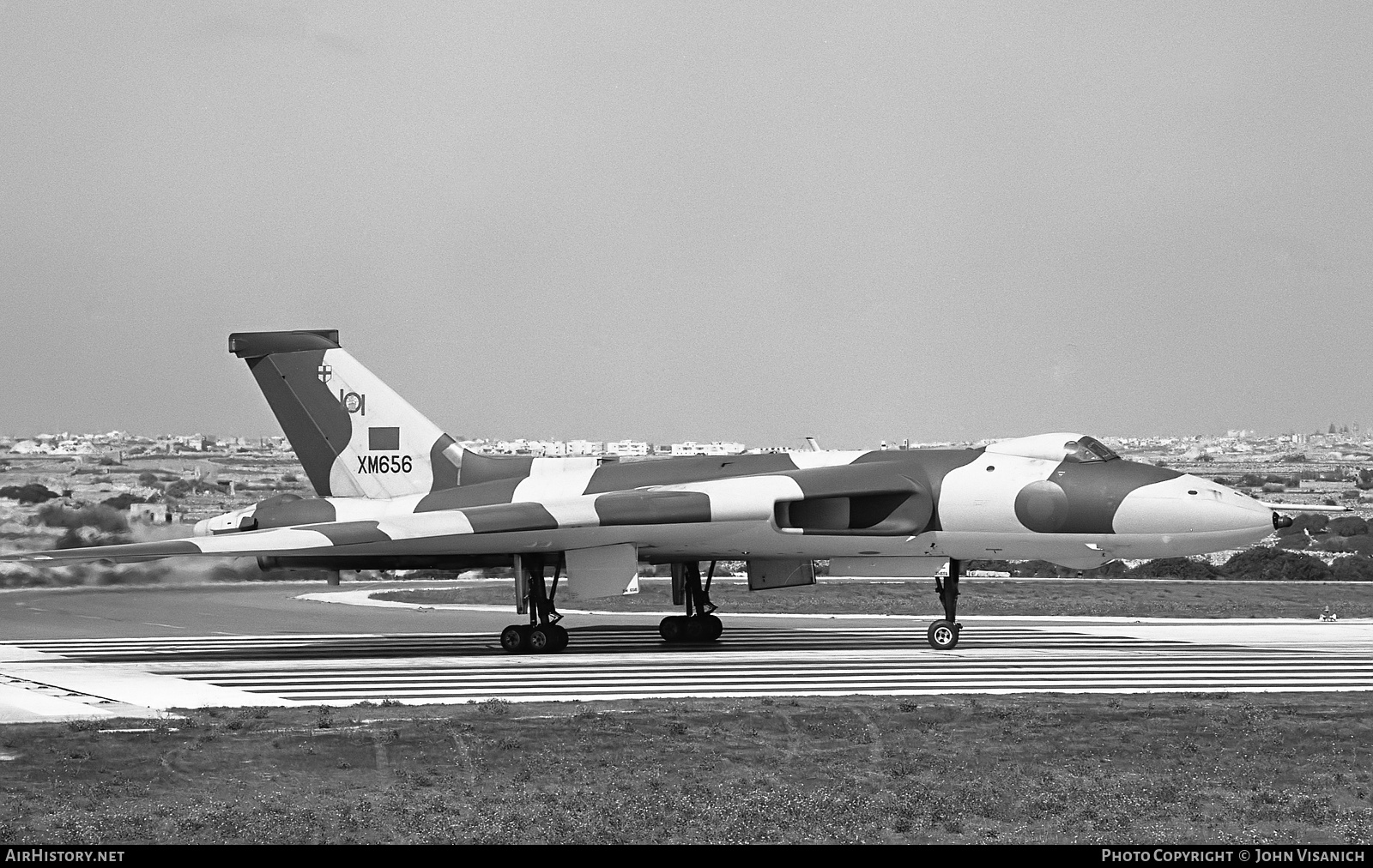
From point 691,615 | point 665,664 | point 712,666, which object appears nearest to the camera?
point 712,666

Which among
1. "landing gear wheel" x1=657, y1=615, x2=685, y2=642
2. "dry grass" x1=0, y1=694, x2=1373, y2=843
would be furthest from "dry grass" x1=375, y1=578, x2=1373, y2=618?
"dry grass" x1=0, y1=694, x2=1373, y2=843

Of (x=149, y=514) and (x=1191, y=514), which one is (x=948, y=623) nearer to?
(x=1191, y=514)

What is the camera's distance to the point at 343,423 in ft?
73.1

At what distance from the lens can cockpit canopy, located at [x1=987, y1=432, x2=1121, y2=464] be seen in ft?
63.8

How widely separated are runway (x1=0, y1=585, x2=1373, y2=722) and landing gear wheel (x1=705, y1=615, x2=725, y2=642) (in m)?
0.17

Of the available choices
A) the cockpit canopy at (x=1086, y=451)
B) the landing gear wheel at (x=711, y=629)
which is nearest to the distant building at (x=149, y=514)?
the landing gear wheel at (x=711, y=629)

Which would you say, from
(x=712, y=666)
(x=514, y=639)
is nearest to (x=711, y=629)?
(x=514, y=639)

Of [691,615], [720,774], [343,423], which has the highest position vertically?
[343,423]

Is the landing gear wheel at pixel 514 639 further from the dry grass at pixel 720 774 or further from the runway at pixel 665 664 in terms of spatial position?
the dry grass at pixel 720 774

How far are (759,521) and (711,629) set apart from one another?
253cm

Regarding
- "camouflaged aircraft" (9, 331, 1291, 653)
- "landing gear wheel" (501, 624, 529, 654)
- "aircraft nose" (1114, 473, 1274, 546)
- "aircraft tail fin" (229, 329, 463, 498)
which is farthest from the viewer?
"aircraft tail fin" (229, 329, 463, 498)

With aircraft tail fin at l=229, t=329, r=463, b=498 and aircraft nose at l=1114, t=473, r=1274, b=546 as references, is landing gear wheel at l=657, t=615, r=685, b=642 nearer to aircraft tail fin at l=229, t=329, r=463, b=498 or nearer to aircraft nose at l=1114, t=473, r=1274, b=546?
aircraft tail fin at l=229, t=329, r=463, b=498

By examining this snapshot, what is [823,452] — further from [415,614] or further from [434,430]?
[415,614]

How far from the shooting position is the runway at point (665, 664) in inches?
590
